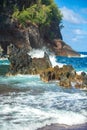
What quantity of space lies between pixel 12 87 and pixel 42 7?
71.1 m

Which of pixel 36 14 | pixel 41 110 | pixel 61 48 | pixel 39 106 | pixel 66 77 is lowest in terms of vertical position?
pixel 41 110

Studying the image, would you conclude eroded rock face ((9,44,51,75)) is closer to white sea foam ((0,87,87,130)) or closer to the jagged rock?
white sea foam ((0,87,87,130))

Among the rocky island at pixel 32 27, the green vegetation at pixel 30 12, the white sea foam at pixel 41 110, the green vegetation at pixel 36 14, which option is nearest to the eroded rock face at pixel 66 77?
the white sea foam at pixel 41 110

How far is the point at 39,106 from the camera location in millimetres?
18266

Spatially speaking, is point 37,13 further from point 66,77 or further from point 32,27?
point 66,77

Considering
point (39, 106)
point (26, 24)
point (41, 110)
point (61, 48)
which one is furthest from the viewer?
point (61, 48)

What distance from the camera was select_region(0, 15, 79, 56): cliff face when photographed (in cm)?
8409

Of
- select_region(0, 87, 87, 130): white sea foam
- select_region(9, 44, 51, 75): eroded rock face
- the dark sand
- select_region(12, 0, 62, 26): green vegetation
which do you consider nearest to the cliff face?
select_region(12, 0, 62, 26): green vegetation

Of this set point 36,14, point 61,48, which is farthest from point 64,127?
point 61,48

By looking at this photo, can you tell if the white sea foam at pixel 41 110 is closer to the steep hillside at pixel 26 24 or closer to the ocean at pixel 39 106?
the ocean at pixel 39 106

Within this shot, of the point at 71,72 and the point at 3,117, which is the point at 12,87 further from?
the point at 3,117

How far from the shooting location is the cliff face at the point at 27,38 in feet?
276

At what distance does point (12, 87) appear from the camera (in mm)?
25016

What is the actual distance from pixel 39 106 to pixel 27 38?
70.5 metres
